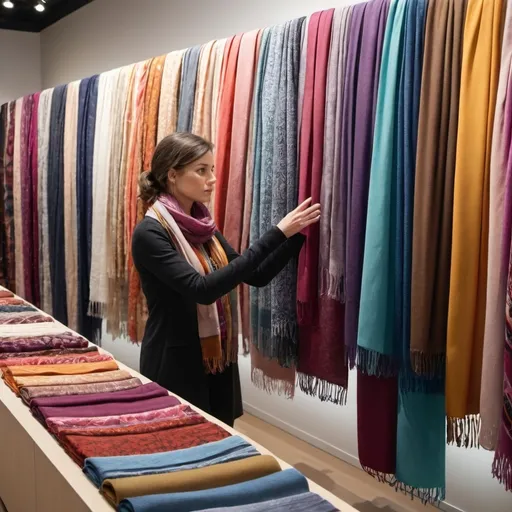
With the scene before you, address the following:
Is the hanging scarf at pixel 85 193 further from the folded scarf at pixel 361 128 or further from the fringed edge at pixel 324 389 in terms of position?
the folded scarf at pixel 361 128

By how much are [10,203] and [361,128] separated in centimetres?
383

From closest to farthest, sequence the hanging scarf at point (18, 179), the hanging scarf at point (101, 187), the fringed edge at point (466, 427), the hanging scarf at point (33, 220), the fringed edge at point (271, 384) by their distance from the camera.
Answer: the fringed edge at point (466, 427) → the fringed edge at point (271, 384) → the hanging scarf at point (101, 187) → the hanging scarf at point (33, 220) → the hanging scarf at point (18, 179)

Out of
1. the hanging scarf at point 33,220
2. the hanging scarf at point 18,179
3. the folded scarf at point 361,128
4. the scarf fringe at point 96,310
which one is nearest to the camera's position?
the folded scarf at point 361,128

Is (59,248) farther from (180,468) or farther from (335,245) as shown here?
(180,468)

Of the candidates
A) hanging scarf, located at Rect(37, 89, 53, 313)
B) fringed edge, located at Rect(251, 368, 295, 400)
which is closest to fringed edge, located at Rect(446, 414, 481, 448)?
fringed edge, located at Rect(251, 368, 295, 400)

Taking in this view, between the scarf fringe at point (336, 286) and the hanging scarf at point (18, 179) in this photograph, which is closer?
the scarf fringe at point (336, 286)

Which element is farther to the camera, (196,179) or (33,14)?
(33,14)

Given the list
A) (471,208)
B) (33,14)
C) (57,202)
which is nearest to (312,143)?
(471,208)

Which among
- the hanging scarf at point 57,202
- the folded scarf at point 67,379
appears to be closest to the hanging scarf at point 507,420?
the folded scarf at point 67,379

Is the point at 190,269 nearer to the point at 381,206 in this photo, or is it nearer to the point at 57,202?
the point at 381,206

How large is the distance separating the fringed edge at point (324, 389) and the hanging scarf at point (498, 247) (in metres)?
0.67

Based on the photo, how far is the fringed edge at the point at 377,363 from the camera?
7.61ft

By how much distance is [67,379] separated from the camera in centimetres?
209

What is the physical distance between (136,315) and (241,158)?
4.29 ft
